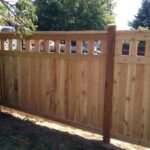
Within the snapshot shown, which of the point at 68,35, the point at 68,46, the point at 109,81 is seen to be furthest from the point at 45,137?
the point at 68,35

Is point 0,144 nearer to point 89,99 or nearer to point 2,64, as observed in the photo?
point 89,99

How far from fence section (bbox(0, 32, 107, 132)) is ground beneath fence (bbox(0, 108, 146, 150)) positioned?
0.67 ft

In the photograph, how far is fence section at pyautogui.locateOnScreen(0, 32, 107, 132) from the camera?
4.11 metres

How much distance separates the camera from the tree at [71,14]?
32.8 meters

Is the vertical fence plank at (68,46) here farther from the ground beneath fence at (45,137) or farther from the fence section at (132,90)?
the ground beneath fence at (45,137)

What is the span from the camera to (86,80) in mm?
4207

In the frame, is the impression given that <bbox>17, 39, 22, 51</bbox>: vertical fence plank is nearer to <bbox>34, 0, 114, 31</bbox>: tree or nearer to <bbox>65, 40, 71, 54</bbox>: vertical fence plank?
<bbox>65, 40, 71, 54</bbox>: vertical fence plank

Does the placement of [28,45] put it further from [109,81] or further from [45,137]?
[109,81]

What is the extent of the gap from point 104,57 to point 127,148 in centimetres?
133

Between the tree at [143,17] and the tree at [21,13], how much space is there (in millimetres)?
34282

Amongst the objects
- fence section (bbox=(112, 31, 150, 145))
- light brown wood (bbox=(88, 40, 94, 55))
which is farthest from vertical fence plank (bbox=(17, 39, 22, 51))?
fence section (bbox=(112, 31, 150, 145))

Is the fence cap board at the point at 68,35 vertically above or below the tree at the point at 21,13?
below

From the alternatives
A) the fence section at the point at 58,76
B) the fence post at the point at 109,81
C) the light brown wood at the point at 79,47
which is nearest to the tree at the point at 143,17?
the fence section at the point at 58,76

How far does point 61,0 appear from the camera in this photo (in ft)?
111
